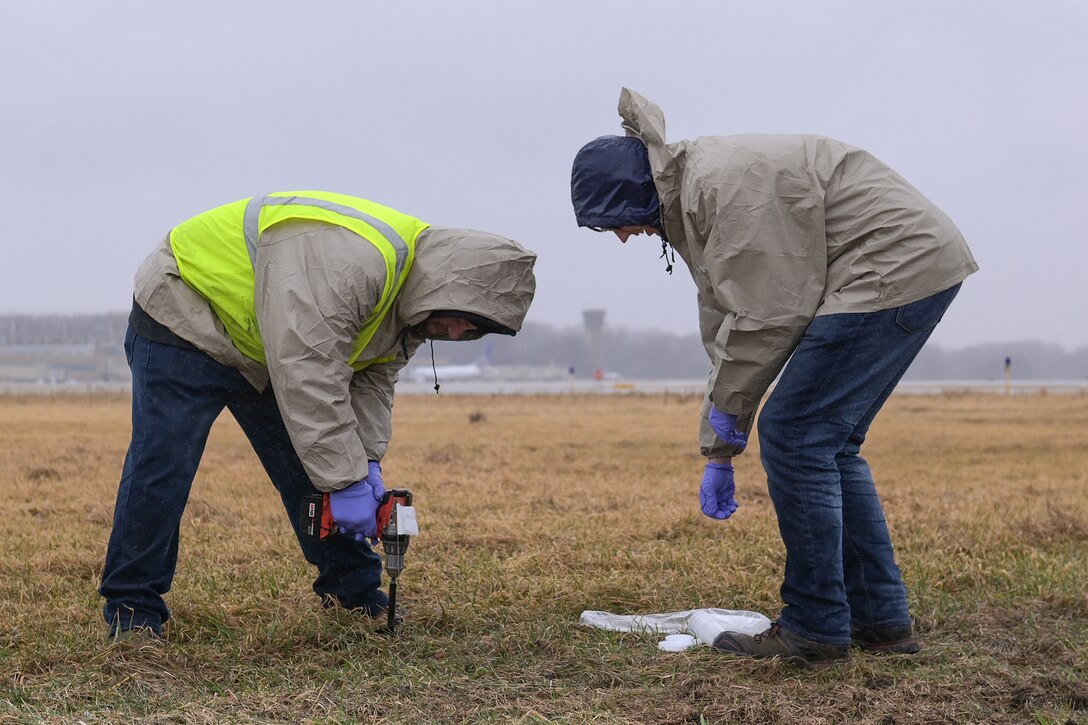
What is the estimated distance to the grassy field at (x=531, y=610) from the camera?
3.19 meters

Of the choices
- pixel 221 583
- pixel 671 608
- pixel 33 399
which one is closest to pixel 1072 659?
pixel 671 608

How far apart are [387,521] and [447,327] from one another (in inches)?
28.0

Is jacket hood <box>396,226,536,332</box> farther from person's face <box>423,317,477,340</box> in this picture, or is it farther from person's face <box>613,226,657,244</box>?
person's face <box>613,226,657,244</box>

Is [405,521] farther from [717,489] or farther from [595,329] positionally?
[595,329]

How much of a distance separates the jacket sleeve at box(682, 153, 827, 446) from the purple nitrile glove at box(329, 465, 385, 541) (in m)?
1.29

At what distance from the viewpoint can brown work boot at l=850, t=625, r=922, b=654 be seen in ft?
12.5

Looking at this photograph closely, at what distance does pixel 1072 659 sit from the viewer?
371cm

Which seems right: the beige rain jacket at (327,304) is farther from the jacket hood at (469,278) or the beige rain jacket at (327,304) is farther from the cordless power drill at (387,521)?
the cordless power drill at (387,521)

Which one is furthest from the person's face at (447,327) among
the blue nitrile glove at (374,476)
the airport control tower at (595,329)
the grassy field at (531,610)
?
the airport control tower at (595,329)

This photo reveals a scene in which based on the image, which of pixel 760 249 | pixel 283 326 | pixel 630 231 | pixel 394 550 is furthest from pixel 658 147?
pixel 394 550

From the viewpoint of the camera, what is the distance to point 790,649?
3.63 metres

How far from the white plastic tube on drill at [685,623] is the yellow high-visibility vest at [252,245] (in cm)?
141

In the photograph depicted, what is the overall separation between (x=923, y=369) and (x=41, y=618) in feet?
430

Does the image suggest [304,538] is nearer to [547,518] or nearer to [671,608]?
[671,608]
